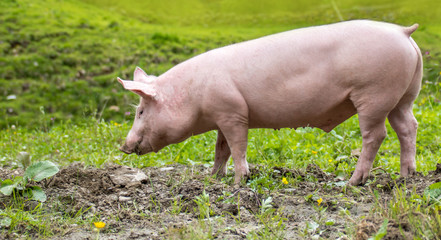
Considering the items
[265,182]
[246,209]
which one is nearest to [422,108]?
[265,182]

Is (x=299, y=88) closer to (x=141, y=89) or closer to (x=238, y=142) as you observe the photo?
(x=238, y=142)

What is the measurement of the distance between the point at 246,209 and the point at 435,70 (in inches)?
258

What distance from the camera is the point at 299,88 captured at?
4059mm

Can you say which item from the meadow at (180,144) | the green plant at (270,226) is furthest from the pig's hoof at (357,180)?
the green plant at (270,226)

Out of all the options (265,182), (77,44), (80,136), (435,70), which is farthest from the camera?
(77,44)

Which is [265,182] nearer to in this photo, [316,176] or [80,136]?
[316,176]

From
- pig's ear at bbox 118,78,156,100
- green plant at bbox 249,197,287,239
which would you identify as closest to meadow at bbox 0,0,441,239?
green plant at bbox 249,197,287,239

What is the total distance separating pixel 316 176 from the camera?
456 cm

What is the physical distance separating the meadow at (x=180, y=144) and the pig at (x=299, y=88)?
1.36 ft

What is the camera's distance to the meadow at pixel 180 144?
320 cm

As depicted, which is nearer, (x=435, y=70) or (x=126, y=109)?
(x=435, y=70)

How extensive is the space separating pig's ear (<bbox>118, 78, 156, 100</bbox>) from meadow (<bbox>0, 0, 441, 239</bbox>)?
74 cm

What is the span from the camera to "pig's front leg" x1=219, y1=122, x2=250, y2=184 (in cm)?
425

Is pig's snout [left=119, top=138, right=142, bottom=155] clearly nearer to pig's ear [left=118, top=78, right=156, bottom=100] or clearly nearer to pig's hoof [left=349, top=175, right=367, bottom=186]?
pig's ear [left=118, top=78, right=156, bottom=100]
